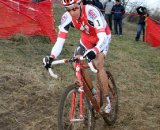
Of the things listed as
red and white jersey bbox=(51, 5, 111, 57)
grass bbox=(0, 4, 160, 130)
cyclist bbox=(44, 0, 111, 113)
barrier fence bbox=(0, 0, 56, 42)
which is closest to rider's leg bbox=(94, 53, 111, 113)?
cyclist bbox=(44, 0, 111, 113)

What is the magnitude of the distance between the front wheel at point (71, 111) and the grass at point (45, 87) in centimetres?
79

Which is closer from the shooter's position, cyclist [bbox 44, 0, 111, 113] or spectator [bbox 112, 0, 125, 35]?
Answer: cyclist [bbox 44, 0, 111, 113]

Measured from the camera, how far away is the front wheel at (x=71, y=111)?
13.9ft

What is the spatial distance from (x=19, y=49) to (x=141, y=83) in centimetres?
364

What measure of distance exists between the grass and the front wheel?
0.79 meters

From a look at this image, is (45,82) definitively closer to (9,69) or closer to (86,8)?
(9,69)

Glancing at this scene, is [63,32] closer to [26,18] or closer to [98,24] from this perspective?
[98,24]

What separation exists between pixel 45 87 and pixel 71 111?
258 centimetres

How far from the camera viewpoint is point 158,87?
8.02 meters

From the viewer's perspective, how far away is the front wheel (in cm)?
424

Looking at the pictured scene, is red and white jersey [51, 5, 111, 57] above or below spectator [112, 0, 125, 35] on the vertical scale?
above

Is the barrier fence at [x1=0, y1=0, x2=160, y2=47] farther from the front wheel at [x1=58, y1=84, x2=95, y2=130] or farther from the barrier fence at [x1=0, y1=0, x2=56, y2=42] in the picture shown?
the front wheel at [x1=58, y1=84, x2=95, y2=130]

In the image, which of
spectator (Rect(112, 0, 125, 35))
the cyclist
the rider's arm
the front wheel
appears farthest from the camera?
spectator (Rect(112, 0, 125, 35))


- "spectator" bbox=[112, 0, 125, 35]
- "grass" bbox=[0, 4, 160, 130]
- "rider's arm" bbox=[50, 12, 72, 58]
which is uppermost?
"rider's arm" bbox=[50, 12, 72, 58]
